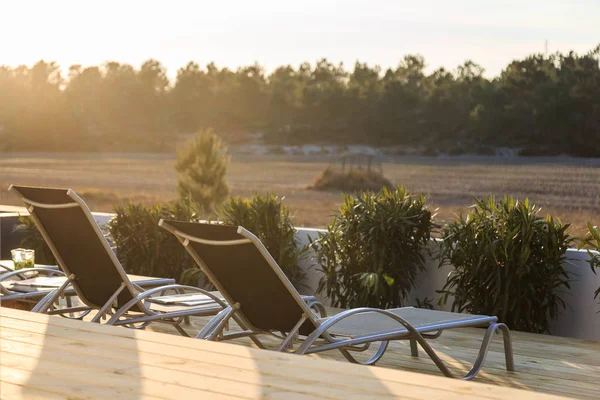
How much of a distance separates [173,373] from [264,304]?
4.60 feet

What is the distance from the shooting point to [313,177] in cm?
3297

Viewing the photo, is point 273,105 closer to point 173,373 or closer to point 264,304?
point 264,304

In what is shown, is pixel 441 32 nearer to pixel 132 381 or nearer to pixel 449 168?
pixel 449 168

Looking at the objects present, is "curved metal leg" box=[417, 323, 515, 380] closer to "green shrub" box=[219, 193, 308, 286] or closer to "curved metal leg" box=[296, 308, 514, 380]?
"curved metal leg" box=[296, 308, 514, 380]

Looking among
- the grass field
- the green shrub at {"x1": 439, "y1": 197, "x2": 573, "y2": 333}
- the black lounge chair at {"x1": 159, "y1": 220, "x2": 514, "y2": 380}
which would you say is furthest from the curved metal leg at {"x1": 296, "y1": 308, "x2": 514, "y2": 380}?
the grass field

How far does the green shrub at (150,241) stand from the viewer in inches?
289

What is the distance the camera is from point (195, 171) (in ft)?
69.1

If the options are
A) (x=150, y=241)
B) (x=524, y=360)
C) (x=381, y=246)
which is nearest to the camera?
(x=524, y=360)

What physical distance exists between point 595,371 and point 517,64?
74.7ft

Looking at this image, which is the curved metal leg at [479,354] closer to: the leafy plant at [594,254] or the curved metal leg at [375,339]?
the curved metal leg at [375,339]

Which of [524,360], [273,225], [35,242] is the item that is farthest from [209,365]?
[35,242]

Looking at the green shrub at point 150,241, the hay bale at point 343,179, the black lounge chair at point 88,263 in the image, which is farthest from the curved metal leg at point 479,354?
the hay bale at point 343,179

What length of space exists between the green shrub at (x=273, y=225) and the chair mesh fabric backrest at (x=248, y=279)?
3302 millimetres

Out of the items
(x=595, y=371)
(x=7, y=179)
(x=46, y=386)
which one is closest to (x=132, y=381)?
(x=46, y=386)
